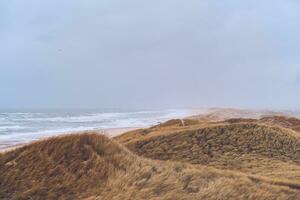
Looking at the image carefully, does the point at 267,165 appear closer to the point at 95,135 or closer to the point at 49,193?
the point at 95,135

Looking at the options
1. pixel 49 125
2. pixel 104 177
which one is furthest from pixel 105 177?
pixel 49 125

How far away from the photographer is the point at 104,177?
9016mm

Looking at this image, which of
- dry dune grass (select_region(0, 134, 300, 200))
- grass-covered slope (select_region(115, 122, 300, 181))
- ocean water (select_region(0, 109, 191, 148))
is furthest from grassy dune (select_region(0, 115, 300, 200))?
ocean water (select_region(0, 109, 191, 148))

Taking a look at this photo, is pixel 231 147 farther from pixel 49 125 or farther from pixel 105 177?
pixel 49 125

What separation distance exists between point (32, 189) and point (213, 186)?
12.1 ft

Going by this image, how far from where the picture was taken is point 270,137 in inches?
742

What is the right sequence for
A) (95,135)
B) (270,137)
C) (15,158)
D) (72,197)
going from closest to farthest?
Answer: (72,197) → (15,158) → (95,135) → (270,137)

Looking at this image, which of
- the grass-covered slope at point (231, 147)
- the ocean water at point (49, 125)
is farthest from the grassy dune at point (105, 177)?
the ocean water at point (49, 125)

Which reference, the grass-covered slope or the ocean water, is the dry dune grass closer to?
the grass-covered slope

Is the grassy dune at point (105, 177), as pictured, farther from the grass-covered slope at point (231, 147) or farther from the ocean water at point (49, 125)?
the ocean water at point (49, 125)

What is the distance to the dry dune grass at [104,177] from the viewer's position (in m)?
8.52

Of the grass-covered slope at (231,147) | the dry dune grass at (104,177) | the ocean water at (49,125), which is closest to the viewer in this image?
the dry dune grass at (104,177)

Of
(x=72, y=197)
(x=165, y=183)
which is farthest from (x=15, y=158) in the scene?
(x=165, y=183)

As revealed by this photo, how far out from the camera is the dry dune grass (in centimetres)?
852
